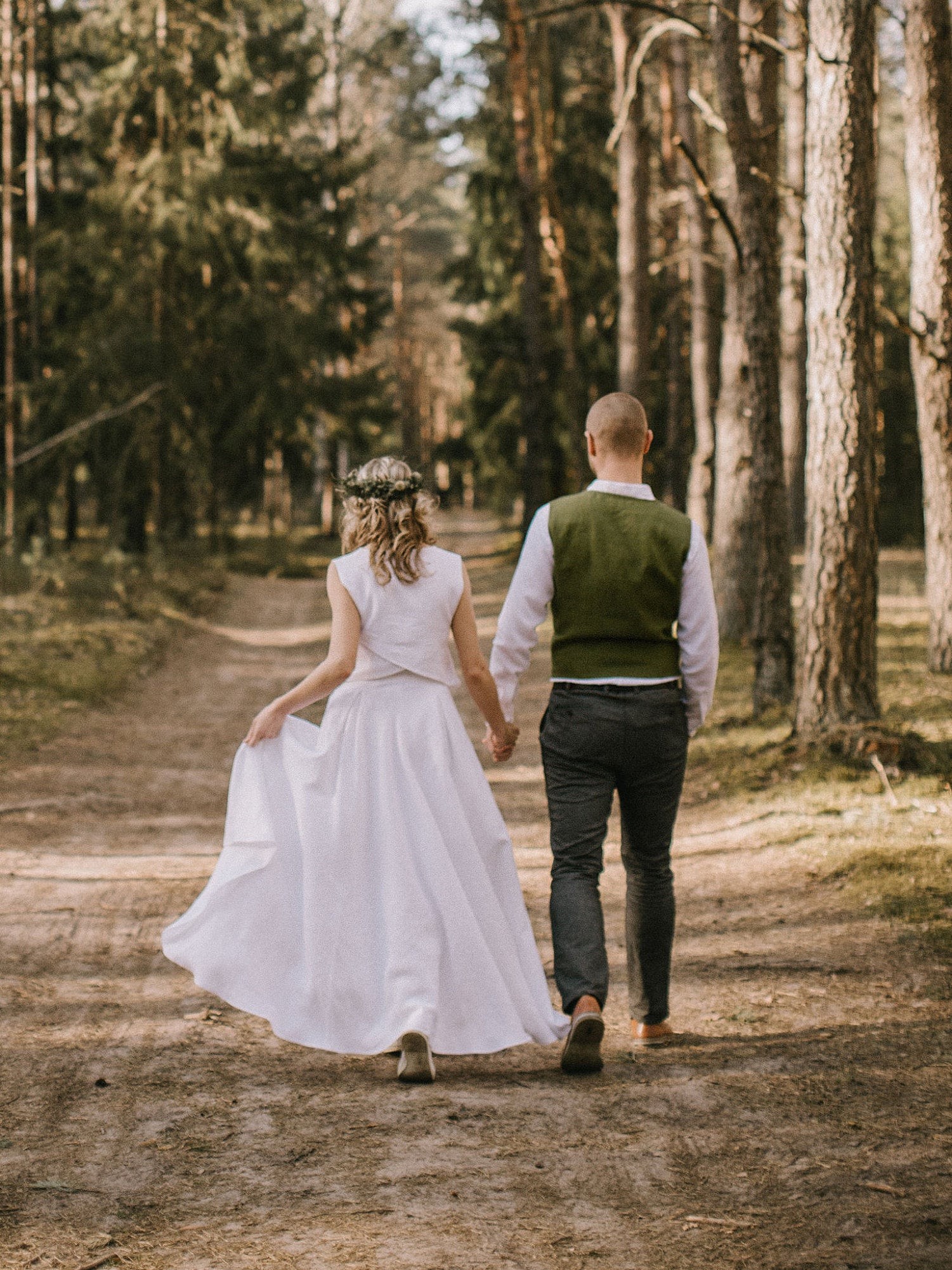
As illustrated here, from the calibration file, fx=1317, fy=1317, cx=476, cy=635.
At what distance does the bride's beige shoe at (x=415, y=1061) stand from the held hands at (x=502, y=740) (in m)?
0.99

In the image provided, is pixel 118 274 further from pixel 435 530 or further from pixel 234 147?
pixel 435 530

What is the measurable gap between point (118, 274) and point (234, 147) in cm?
364

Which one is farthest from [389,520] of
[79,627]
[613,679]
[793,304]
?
[793,304]

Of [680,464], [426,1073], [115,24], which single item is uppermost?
[115,24]

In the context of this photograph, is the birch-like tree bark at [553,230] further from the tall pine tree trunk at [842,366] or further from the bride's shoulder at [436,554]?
the bride's shoulder at [436,554]

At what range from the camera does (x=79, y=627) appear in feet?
55.5

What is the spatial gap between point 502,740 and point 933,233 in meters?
8.56

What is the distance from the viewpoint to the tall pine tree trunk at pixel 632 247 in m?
17.5

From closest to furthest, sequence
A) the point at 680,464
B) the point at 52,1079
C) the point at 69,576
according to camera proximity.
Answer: the point at 52,1079
the point at 69,576
the point at 680,464

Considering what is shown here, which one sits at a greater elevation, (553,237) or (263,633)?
(553,237)

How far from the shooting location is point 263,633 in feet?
62.7

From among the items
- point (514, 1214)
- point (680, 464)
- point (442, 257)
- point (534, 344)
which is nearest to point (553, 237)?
point (534, 344)

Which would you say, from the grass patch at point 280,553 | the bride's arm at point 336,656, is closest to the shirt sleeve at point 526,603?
the bride's arm at point 336,656

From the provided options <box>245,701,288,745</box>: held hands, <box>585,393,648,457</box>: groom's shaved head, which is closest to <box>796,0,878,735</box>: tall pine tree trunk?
<box>585,393,648,457</box>: groom's shaved head
